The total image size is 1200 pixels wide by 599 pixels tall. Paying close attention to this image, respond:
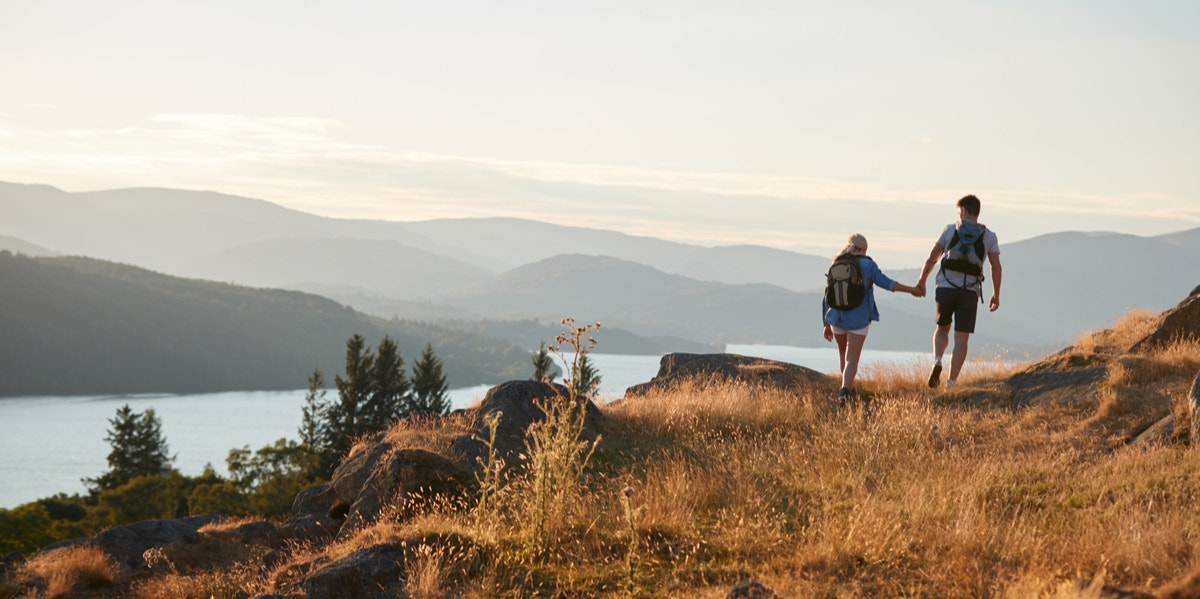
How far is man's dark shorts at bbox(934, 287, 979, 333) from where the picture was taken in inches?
412

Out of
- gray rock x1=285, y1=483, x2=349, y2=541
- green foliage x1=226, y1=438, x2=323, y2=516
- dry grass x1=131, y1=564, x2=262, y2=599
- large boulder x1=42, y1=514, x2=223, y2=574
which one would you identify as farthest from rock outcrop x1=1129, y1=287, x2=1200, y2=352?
green foliage x1=226, y1=438, x2=323, y2=516

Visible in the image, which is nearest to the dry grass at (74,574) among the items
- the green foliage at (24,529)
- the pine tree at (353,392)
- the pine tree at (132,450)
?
the green foliage at (24,529)

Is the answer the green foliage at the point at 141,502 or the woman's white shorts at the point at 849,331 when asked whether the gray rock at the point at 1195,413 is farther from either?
the green foliage at the point at 141,502

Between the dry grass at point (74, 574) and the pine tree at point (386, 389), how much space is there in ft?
180

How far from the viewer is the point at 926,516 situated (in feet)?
19.2

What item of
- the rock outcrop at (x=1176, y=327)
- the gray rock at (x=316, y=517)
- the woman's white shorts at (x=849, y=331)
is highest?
the rock outcrop at (x=1176, y=327)

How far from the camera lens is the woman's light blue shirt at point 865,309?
34.2ft

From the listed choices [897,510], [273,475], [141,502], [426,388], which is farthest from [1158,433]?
[426,388]

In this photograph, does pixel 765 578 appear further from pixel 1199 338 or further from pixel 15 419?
pixel 15 419

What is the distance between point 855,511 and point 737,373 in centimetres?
868

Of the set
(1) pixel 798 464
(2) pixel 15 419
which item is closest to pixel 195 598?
(1) pixel 798 464

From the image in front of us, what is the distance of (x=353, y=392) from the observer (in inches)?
2677

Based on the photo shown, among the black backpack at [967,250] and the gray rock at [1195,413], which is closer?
the gray rock at [1195,413]

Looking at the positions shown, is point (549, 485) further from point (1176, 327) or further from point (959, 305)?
point (1176, 327)
